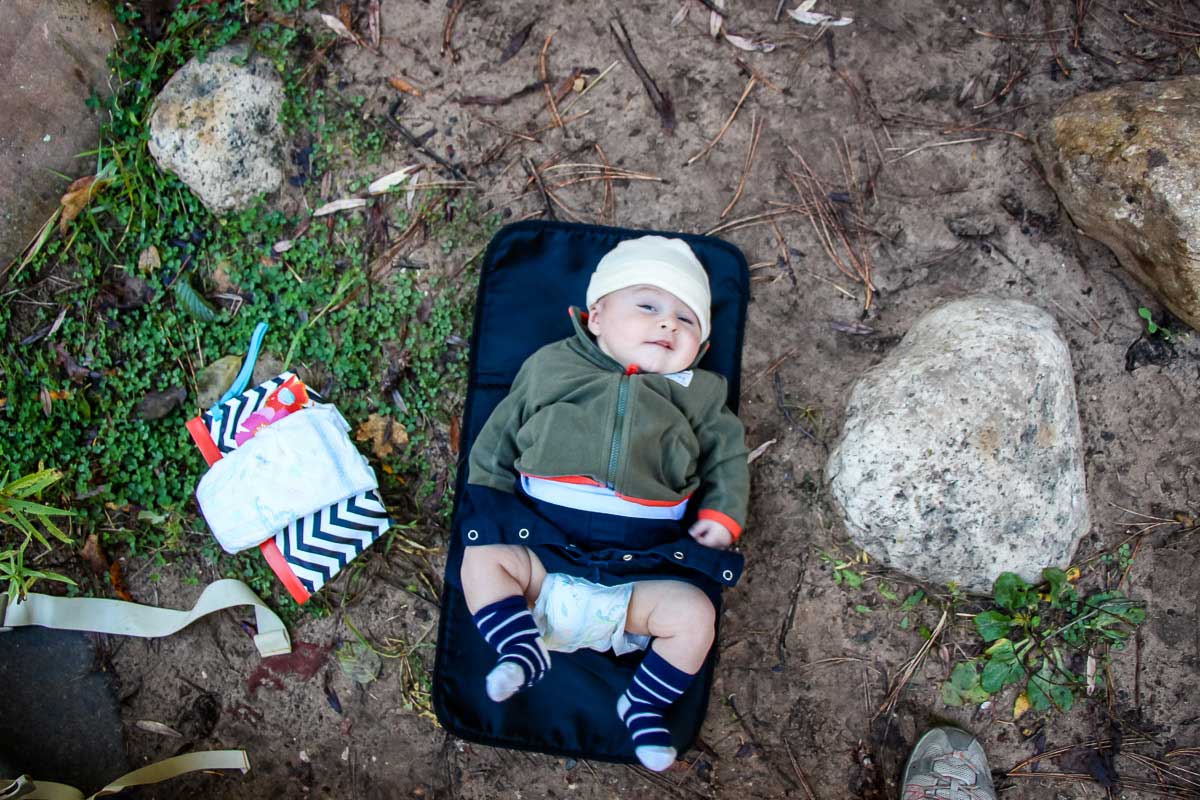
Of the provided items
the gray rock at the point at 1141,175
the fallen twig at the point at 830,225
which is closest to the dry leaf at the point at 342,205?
the fallen twig at the point at 830,225

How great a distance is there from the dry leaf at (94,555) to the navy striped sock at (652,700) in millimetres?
2345

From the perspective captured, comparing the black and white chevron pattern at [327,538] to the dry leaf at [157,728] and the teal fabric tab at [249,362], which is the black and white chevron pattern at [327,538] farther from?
the dry leaf at [157,728]

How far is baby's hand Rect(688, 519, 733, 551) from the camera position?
3.06m

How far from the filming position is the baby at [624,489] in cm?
298

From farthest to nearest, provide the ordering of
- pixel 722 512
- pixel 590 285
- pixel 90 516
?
pixel 90 516, pixel 590 285, pixel 722 512

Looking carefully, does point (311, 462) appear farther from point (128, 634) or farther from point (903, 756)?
point (903, 756)

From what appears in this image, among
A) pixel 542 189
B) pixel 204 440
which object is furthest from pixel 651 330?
pixel 204 440

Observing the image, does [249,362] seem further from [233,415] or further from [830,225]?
[830,225]

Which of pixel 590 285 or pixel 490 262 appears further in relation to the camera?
pixel 490 262

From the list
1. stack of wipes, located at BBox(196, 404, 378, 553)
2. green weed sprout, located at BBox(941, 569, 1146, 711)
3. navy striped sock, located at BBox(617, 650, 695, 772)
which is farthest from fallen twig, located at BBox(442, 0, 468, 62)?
green weed sprout, located at BBox(941, 569, 1146, 711)

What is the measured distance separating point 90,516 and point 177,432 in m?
0.51

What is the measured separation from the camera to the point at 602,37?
363 cm

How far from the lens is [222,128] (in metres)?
3.52

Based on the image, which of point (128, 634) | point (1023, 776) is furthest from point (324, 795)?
point (1023, 776)
